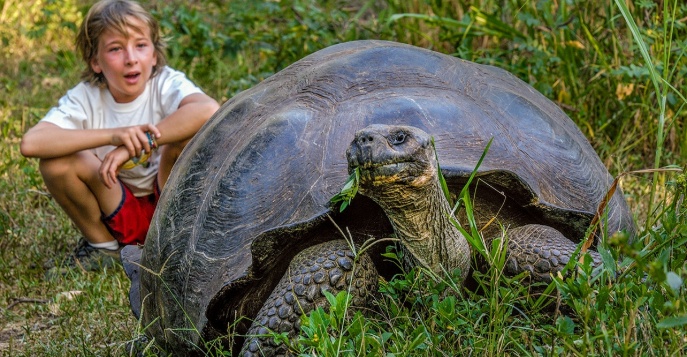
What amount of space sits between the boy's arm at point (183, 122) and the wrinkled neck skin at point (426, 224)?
1.96 m

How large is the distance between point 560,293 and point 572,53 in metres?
2.73

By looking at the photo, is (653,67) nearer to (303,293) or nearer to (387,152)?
(387,152)

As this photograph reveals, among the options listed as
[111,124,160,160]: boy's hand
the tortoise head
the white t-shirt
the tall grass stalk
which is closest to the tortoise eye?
the tortoise head

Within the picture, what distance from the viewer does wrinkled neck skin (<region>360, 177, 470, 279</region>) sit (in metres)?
2.17

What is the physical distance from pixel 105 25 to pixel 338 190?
2.33 m

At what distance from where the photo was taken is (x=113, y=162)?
13.2ft

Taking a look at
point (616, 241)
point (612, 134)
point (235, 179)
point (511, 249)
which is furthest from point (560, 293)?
point (612, 134)

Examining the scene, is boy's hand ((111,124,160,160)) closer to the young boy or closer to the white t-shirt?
the young boy

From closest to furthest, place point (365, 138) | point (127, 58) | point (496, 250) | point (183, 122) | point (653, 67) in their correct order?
point (365, 138)
point (496, 250)
point (653, 67)
point (183, 122)
point (127, 58)

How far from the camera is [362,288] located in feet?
7.87

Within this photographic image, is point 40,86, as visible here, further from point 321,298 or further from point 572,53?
point 321,298

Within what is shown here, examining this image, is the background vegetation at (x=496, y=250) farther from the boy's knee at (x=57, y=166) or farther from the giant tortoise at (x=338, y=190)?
the boy's knee at (x=57, y=166)

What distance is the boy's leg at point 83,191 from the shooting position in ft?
13.7

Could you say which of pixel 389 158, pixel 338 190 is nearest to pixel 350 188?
pixel 389 158
